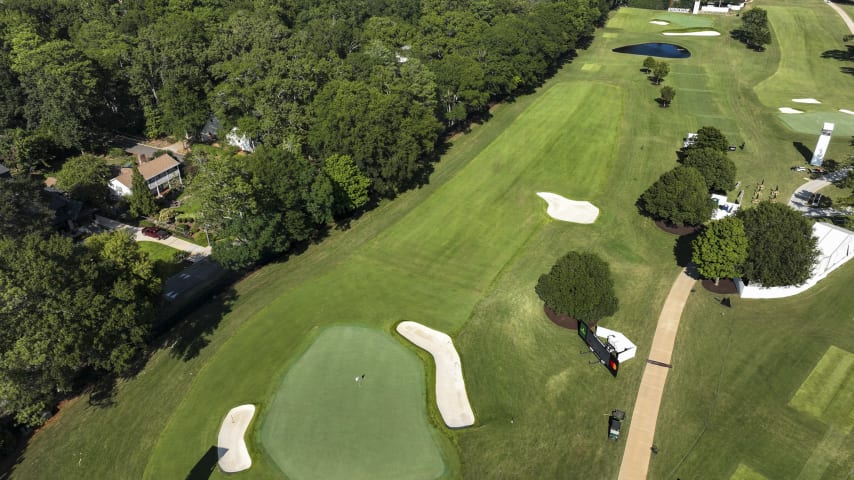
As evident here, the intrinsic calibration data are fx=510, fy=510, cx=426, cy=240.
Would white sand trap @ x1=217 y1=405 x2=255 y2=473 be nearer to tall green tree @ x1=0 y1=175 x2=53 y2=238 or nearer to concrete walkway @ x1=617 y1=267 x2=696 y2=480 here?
concrete walkway @ x1=617 y1=267 x2=696 y2=480

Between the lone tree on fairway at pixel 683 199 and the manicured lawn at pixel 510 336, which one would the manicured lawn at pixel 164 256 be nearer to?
the manicured lawn at pixel 510 336

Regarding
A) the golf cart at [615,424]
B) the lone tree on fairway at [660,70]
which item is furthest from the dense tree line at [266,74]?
the golf cart at [615,424]

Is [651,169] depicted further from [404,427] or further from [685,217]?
[404,427]

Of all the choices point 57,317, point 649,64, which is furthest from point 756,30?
point 57,317

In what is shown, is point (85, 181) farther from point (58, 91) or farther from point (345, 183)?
point (345, 183)

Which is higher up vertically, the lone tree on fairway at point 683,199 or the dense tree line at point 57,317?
the dense tree line at point 57,317
